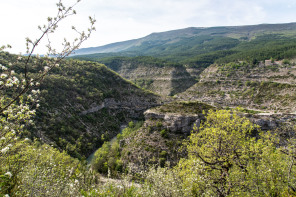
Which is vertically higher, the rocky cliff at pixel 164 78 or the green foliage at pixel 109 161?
the rocky cliff at pixel 164 78

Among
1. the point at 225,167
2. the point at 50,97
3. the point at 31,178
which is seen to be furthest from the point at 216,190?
the point at 50,97

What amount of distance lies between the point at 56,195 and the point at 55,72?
100m

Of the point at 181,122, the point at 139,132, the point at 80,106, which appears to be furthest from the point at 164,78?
the point at 181,122

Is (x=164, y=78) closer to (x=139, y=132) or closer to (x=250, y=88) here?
(x=250, y=88)

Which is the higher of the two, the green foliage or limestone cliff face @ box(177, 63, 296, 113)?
limestone cliff face @ box(177, 63, 296, 113)

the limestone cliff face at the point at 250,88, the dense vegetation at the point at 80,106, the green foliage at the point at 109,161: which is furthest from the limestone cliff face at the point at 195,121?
the dense vegetation at the point at 80,106

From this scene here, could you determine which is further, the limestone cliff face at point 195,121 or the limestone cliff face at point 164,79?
the limestone cliff face at point 164,79

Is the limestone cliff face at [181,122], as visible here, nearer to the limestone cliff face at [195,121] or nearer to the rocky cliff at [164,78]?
the limestone cliff face at [195,121]

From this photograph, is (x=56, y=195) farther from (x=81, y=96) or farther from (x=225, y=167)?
(x=81, y=96)

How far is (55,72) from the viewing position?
309 ft

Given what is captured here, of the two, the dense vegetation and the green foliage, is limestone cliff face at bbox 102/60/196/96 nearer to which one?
the dense vegetation

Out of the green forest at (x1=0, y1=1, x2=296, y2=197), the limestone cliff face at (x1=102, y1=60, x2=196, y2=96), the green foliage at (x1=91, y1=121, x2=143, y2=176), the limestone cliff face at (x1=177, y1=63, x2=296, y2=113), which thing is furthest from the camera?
the limestone cliff face at (x1=102, y1=60, x2=196, y2=96)

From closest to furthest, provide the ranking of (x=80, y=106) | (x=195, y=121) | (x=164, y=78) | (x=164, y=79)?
(x=195, y=121), (x=80, y=106), (x=164, y=79), (x=164, y=78)

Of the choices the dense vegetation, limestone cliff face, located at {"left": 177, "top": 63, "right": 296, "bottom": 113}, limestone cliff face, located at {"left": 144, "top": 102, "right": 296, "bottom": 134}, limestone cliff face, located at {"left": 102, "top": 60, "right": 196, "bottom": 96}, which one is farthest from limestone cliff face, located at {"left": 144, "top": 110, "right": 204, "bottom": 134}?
limestone cliff face, located at {"left": 102, "top": 60, "right": 196, "bottom": 96}
